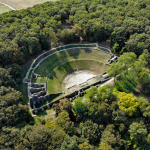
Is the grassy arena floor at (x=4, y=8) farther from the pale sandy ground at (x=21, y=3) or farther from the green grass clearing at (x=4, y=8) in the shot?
the pale sandy ground at (x=21, y=3)

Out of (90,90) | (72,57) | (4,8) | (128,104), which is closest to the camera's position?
(128,104)

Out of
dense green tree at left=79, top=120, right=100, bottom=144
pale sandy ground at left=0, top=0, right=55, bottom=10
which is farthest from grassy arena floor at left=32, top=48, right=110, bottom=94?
pale sandy ground at left=0, top=0, right=55, bottom=10

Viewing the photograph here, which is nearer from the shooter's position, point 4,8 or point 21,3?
point 4,8

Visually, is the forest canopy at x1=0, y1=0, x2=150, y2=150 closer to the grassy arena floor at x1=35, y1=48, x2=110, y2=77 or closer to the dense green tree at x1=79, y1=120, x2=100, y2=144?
the dense green tree at x1=79, y1=120, x2=100, y2=144

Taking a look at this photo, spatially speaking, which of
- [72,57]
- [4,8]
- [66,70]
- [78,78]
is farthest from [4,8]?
[78,78]

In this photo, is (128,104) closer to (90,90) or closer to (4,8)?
(90,90)

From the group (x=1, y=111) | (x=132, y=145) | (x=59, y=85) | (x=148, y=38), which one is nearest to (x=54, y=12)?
(x=59, y=85)

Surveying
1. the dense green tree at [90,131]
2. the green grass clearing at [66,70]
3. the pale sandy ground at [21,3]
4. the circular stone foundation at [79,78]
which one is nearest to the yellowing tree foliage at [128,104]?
the dense green tree at [90,131]
